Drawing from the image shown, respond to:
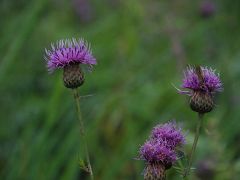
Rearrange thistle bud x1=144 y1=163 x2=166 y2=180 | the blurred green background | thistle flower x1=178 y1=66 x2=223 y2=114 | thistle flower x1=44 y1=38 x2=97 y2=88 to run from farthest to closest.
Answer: the blurred green background < thistle flower x1=44 y1=38 x2=97 y2=88 < thistle flower x1=178 y1=66 x2=223 y2=114 < thistle bud x1=144 y1=163 x2=166 y2=180

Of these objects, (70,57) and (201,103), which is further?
(70,57)

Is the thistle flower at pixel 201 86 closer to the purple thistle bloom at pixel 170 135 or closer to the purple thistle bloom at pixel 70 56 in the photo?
the purple thistle bloom at pixel 170 135

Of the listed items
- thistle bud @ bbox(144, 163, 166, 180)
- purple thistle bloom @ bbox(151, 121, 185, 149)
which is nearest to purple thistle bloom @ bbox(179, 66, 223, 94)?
purple thistle bloom @ bbox(151, 121, 185, 149)

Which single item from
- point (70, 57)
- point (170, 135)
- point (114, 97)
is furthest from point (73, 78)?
point (114, 97)

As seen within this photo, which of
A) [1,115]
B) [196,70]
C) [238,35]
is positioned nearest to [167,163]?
[196,70]

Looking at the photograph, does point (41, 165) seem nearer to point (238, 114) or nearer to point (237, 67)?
point (238, 114)

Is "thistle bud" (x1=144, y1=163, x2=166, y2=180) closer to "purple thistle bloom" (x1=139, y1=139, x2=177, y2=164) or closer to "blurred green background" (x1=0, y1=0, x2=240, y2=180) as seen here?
"purple thistle bloom" (x1=139, y1=139, x2=177, y2=164)

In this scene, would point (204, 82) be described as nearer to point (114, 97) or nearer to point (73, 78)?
point (73, 78)
